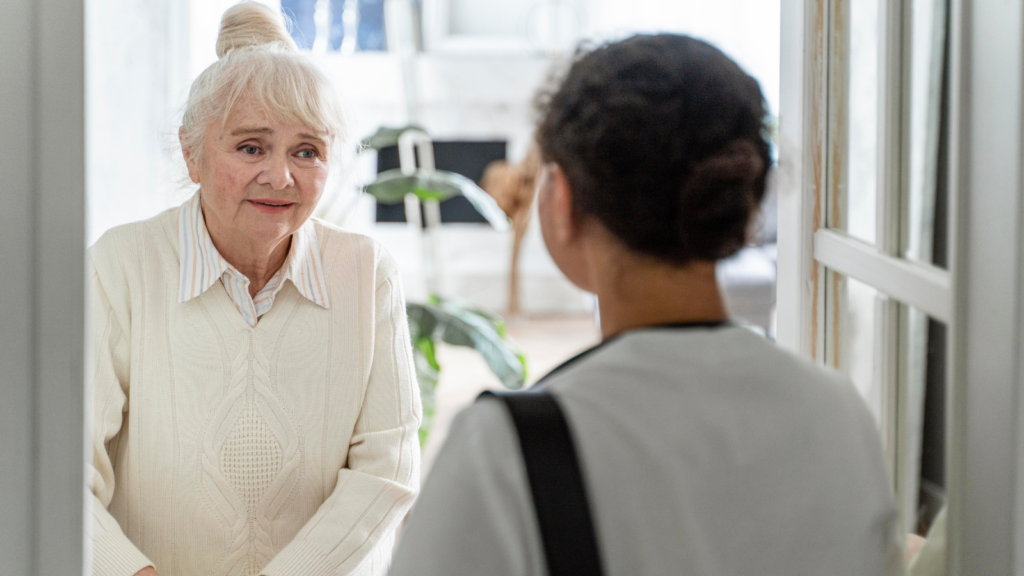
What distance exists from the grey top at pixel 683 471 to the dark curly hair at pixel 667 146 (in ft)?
0.26

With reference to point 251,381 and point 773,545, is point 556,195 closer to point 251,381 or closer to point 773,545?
point 773,545

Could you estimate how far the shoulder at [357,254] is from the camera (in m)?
1.12

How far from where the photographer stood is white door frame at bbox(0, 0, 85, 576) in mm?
680

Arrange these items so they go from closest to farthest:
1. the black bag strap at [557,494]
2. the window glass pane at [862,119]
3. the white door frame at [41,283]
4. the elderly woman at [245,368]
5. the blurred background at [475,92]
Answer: the black bag strap at [557,494] < the white door frame at [41,283] < the window glass pane at [862,119] < the elderly woman at [245,368] < the blurred background at [475,92]

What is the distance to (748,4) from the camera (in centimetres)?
493

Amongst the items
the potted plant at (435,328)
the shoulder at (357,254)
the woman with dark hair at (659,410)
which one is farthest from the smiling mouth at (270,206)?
the potted plant at (435,328)

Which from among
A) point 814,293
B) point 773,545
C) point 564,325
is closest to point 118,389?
point 773,545

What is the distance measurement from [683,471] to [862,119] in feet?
1.80

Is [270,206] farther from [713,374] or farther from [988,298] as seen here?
[988,298]

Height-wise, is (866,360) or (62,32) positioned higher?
(62,32)

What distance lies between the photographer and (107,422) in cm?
99

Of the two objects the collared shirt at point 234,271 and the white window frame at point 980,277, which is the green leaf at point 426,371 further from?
the white window frame at point 980,277

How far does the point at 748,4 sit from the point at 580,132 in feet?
15.5

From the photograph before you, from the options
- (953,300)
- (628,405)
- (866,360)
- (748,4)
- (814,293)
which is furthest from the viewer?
(748,4)
